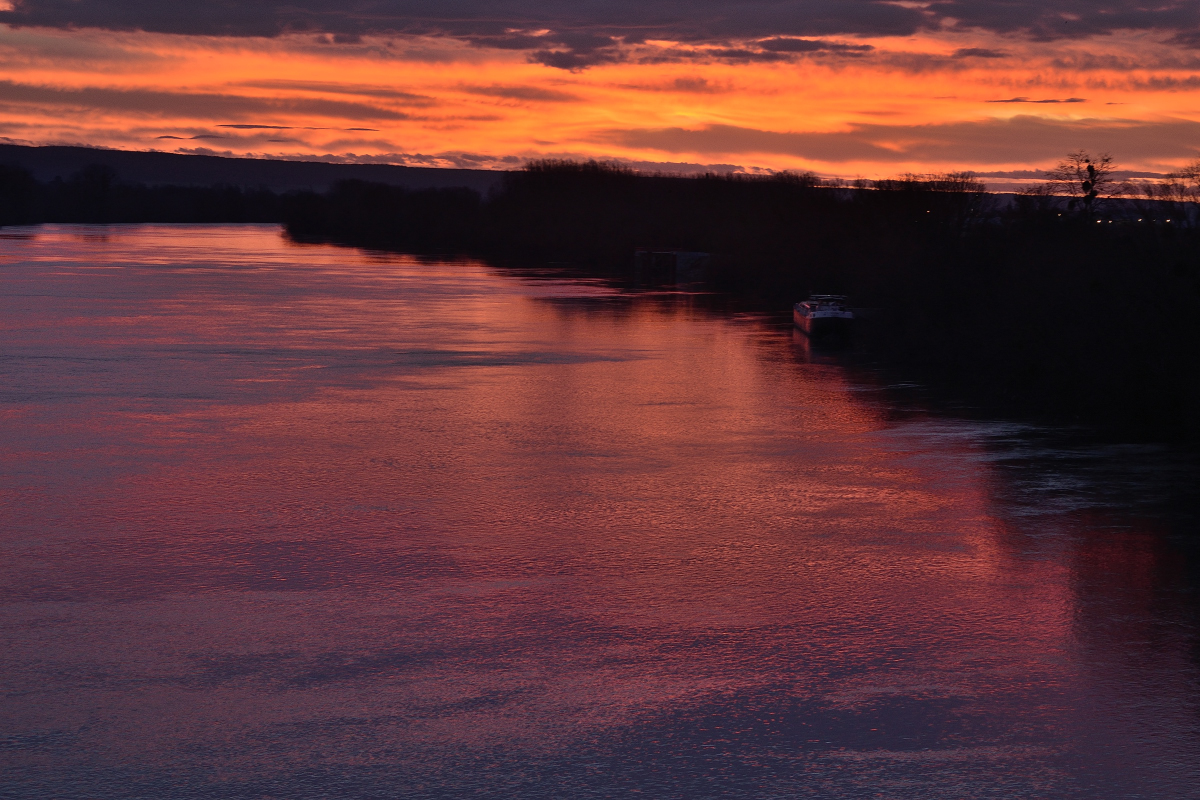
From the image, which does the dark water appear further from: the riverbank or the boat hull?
the boat hull

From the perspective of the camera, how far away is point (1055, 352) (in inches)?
875

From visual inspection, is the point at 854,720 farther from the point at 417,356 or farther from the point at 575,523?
the point at 417,356

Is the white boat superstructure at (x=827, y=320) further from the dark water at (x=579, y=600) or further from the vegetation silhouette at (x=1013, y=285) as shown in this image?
the dark water at (x=579, y=600)

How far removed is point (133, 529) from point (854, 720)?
7.00 meters

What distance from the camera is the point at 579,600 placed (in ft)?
29.3

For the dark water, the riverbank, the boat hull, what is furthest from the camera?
the boat hull

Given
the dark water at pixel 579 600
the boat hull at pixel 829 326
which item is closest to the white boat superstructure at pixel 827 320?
the boat hull at pixel 829 326

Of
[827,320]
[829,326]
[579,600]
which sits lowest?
[579,600]

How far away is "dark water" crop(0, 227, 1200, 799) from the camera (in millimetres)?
6227

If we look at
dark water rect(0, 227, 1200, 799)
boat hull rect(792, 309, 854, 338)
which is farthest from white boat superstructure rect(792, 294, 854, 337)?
dark water rect(0, 227, 1200, 799)

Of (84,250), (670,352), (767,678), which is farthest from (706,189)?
(767,678)

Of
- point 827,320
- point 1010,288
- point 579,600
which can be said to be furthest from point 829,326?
point 579,600

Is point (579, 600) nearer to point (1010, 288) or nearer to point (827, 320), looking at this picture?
point (1010, 288)

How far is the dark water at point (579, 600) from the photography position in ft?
20.4
